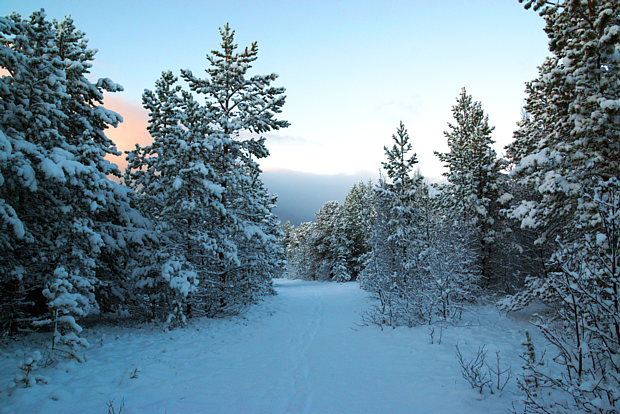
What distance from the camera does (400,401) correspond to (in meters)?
4.93

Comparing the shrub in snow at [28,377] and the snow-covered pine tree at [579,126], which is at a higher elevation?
the snow-covered pine tree at [579,126]

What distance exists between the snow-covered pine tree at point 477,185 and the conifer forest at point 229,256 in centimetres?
289

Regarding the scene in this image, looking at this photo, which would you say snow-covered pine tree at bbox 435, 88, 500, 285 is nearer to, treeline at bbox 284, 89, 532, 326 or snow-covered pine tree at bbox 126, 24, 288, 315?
treeline at bbox 284, 89, 532, 326

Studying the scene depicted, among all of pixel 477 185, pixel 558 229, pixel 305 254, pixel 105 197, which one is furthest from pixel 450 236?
pixel 305 254

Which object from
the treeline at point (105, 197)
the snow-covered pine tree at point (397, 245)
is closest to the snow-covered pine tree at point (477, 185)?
the snow-covered pine tree at point (397, 245)

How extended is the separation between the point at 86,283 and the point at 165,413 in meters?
4.50

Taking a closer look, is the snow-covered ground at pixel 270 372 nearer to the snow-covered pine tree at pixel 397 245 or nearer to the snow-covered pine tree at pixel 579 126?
the snow-covered pine tree at pixel 397 245

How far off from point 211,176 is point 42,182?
4825 millimetres

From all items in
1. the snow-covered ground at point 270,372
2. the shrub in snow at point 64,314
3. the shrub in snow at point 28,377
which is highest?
the shrub in snow at point 64,314

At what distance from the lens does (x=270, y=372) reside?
6.39 m

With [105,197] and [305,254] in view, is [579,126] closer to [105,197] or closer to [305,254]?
[105,197]

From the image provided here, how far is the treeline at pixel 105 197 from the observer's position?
7219 mm

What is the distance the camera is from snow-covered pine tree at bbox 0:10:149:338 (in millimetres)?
6996

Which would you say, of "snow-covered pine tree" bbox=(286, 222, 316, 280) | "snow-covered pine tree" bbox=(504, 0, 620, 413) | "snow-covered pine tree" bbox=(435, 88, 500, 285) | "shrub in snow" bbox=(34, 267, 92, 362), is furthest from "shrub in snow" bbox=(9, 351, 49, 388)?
"snow-covered pine tree" bbox=(286, 222, 316, 280)
